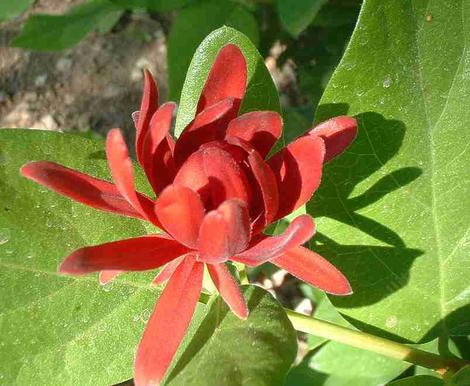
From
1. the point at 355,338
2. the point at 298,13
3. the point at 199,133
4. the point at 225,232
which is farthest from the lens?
the point at 298,13

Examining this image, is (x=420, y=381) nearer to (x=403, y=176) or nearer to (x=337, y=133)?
(x=403, y=176)

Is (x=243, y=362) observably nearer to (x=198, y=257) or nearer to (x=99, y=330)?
(x=198, y=257)

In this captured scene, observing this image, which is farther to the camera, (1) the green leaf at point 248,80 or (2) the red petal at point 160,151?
(1) the green leaf at point 248,80

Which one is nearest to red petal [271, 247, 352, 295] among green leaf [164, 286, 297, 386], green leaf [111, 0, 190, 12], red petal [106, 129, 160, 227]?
green leaf [164, 286, 297, 386]

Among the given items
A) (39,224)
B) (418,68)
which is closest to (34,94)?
(39,224)

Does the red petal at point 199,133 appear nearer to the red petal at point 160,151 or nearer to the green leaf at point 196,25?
→ the red petal at point 160,151

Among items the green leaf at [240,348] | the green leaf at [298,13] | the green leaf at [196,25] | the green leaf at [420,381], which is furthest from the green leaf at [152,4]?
the green leaf at [420,381]

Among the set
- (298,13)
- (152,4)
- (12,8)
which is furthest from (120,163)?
(12,8)
